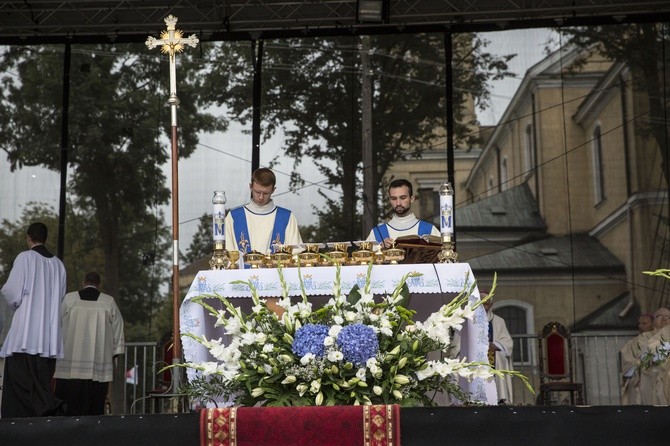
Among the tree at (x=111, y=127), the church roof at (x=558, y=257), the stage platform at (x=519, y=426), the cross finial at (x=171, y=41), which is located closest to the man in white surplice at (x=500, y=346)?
the church roof at (x=558, y=257)

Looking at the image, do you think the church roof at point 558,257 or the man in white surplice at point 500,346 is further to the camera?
the church roof at point 558,257

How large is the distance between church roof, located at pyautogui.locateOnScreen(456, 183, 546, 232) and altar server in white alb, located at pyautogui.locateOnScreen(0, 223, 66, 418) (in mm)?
5248

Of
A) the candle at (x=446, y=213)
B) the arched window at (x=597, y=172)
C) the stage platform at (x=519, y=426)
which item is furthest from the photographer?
the arched window at (x=597, y=172)

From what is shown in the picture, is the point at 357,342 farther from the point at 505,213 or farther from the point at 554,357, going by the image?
the point at 505,213

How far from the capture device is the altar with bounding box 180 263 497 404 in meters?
6.57

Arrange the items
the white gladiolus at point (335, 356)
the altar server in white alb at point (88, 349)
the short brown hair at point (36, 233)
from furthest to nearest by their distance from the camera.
→ 1. the altar server in white alb at point (88, 349)
2. the short brown hair at point (36, 233)
3. the white gladiolus at point (335, 356)

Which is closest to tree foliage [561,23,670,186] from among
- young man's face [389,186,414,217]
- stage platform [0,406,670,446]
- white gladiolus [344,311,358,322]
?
young man's face [389,186,414,217]

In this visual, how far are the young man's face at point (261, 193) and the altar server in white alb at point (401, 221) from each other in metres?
0.76

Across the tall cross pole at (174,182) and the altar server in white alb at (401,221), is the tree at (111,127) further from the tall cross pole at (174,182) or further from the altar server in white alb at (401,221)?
the tall cross pole at (174,182)

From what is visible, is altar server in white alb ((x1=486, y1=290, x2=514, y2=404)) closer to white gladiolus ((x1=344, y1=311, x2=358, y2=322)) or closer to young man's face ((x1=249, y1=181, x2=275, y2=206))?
young man's face ((x1=249, y1=181, x2=275, y2=206))

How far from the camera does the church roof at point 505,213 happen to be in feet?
42.8

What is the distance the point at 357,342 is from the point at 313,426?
0.43 meters

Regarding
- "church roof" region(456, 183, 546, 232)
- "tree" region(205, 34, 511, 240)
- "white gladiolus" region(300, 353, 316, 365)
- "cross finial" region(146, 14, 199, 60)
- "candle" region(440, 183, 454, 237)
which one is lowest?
"white gladiolus" region(300, 353, 316, 365)

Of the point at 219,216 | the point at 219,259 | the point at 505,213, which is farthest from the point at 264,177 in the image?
the point at 505,213
